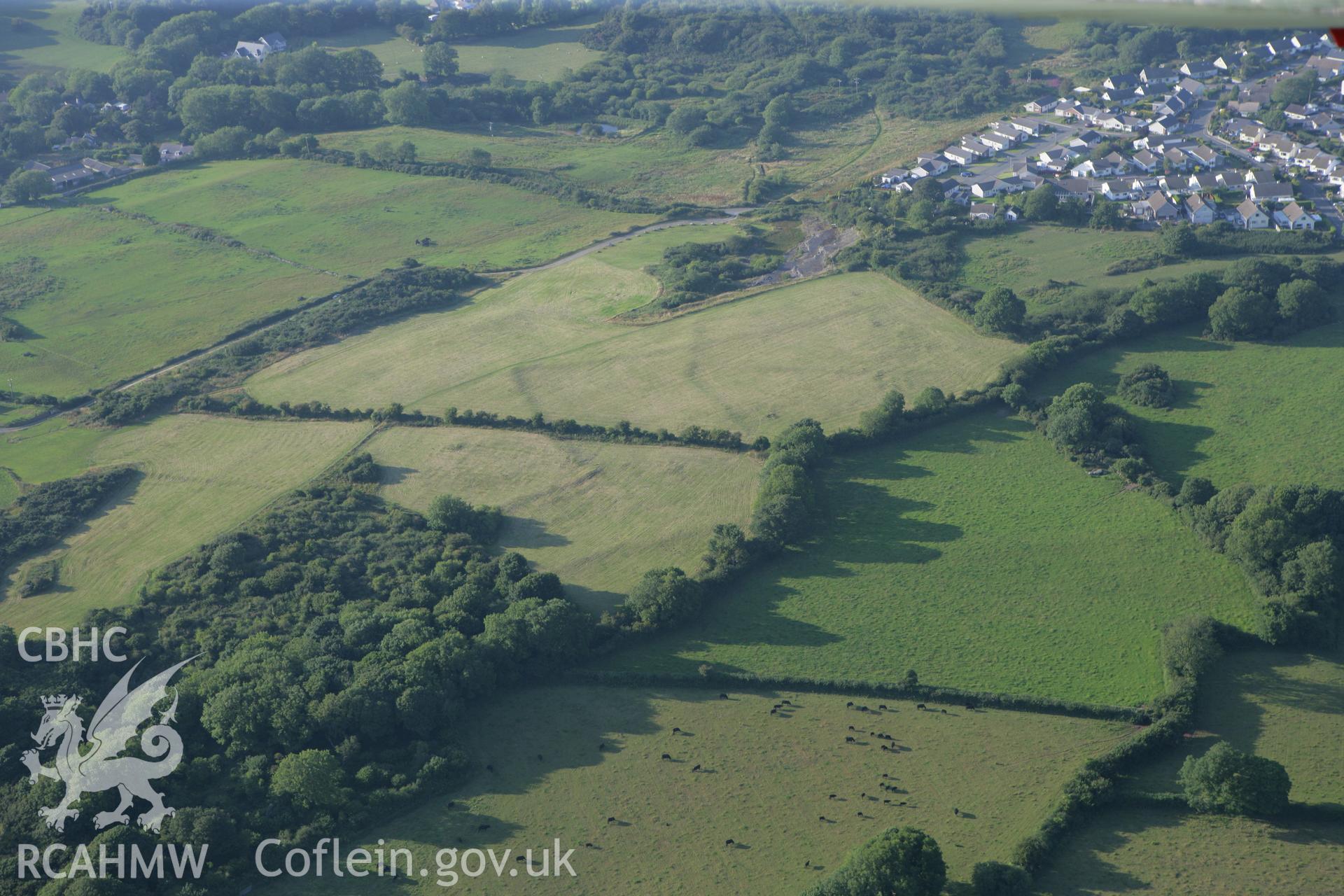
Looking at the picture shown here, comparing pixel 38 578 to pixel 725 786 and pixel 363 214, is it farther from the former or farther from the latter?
pixel 363 214

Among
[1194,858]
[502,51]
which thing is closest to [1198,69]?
[502,51]

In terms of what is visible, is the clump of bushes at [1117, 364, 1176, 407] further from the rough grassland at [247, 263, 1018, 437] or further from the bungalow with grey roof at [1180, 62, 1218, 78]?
the bungalow with grey roof at [1180, 62, 1218, 78]

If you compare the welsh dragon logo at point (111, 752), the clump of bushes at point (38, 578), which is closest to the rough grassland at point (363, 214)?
the clump of bushes at point (38, 578)

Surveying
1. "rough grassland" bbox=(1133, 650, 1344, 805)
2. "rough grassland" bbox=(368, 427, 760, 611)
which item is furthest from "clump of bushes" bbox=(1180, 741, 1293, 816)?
"rough grassland" bbox=(368, 427, 760, 611)

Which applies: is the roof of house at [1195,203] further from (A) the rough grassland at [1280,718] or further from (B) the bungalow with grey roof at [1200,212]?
(A) the rough grassland at [1280,718]

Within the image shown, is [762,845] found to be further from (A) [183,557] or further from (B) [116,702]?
A: (A) [183,557]

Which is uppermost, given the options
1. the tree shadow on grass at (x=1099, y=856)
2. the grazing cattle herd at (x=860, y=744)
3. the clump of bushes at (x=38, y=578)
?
the clump of bushes at (x=38, y=578)

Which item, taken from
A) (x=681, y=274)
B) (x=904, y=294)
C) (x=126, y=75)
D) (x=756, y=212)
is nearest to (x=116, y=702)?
(x=681, y=274)
